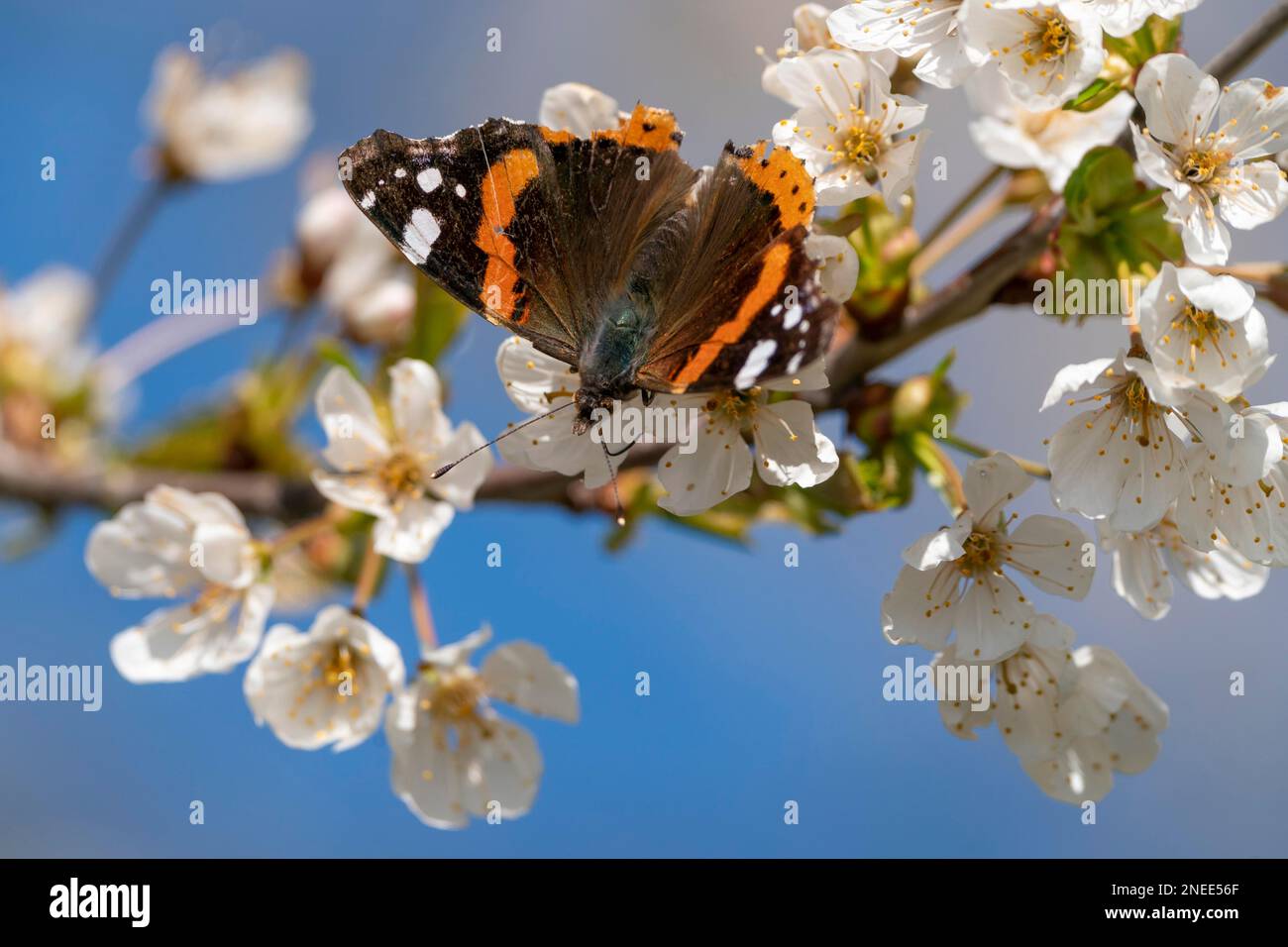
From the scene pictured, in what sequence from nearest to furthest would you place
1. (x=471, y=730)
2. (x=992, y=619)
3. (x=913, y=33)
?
(x=913, y=33) → (x=992, y=619) → (x=471, y=730)

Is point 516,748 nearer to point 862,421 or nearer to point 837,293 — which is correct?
point 862,421

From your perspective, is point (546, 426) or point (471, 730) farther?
point (471, 730)

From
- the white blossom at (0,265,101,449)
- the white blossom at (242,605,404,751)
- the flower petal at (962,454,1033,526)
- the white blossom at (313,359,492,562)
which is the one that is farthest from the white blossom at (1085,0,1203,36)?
the white blossom at (0,265,101,449)

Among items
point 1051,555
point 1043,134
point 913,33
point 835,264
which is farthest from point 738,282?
point 1043,134

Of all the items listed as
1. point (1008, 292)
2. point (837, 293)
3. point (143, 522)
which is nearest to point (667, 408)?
point (837, 293)

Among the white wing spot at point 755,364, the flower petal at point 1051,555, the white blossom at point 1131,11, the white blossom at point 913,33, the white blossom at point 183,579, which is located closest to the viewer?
the white wing spot at point 755,364

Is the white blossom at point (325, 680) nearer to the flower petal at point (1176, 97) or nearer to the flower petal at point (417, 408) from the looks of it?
the flower petal at point (417, 408)

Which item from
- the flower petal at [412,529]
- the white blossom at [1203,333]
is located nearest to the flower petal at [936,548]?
the white blossom at [1203,333]

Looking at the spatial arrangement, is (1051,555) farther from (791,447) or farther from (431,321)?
(431,321)
